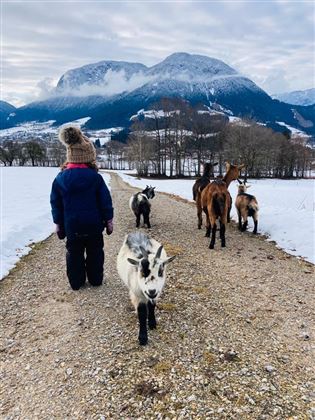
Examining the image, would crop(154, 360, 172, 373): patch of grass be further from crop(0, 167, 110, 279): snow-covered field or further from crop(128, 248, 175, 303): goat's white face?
crop(0, 167, 110, 279): snow-covered field

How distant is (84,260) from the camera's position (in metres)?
6.82

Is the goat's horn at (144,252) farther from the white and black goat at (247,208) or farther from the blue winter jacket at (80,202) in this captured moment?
the white and black goat at (247,208)

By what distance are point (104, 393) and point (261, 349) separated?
2232 millimetres

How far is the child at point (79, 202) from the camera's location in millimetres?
6195

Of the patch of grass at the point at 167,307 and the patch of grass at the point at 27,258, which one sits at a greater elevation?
the patch of grass at the point at 27,258

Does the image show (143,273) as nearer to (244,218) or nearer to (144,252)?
(144,252)

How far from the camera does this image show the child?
620 centimetres

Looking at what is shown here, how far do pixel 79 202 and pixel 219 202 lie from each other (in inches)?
177

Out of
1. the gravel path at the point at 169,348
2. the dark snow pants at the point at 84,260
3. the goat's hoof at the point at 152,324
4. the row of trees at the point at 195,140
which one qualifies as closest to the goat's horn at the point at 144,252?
the goat's hoof at the point at 152,324

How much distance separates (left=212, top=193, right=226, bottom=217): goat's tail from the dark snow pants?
3954mm

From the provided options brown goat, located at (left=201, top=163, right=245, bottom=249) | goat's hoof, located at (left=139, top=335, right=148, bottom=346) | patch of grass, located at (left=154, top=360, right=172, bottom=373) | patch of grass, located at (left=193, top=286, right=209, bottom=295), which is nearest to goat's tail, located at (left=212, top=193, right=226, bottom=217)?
brown goat, located at (left=201, top=163, right=245, bottom=249)

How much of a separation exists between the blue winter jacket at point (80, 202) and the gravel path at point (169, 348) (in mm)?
1342

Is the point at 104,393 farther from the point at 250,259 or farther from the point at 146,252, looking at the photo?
the point at 250,259

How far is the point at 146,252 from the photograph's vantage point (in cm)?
512
